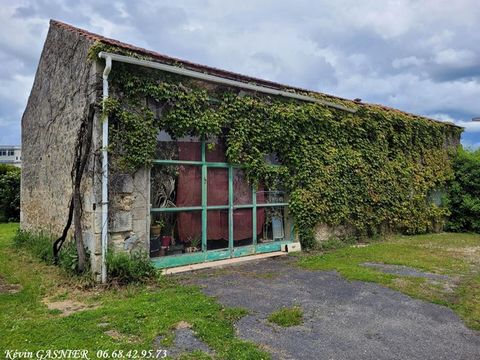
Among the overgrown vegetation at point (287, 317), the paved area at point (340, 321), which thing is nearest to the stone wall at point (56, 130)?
the paved area at point (340, 321)

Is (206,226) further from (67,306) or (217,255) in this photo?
(67,306)

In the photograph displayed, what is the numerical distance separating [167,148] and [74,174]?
5.75ft

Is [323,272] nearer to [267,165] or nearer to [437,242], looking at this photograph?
[267,165]

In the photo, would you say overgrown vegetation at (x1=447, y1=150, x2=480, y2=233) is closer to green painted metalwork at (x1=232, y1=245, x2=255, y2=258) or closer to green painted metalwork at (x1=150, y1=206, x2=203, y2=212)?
green painted metalwork at (x1=232, y1=245, x2=255, y2=258)

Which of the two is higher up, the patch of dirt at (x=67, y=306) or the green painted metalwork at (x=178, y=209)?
the green painted metalwork at (x=178, y=209)

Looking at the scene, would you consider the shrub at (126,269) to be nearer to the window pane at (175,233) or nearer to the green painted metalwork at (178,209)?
the window pane at (175,233)

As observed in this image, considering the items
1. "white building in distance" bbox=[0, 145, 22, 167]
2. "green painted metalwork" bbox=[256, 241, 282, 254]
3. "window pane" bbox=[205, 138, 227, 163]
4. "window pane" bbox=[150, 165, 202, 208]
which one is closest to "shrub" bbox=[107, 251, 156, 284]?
"window pane" bbox=[150, 165, 202, 208]

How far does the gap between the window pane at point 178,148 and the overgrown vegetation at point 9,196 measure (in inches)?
504

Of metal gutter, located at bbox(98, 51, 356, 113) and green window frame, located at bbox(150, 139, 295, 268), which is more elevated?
metal gutter, located at bbox(98, 51, 356, 113)

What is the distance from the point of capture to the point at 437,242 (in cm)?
1018

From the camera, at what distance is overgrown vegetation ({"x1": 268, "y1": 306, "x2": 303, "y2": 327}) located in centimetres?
412

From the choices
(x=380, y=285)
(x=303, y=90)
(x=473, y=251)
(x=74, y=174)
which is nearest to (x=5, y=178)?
(x=74, y=174)

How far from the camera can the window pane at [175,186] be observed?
661cm

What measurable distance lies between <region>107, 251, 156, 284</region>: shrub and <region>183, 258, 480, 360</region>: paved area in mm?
765
